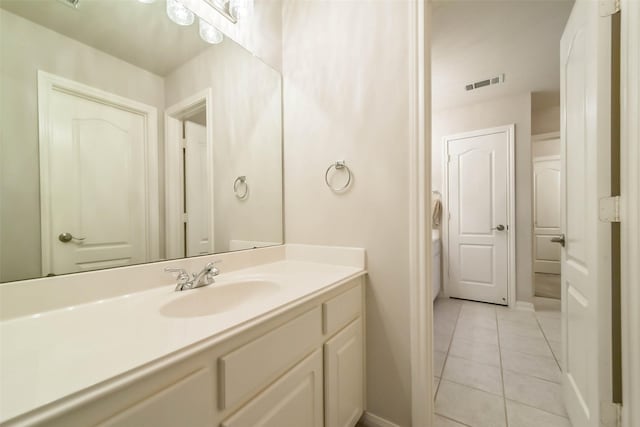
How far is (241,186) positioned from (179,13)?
0.84m

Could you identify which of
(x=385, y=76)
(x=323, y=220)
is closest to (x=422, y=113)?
(x=385, y=76)

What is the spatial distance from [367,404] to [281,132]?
164 centimetres

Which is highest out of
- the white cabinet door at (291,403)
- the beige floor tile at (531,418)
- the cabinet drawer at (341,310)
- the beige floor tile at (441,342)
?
the cabinet drawer at (341,310)

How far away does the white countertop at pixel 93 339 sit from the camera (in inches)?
16.2

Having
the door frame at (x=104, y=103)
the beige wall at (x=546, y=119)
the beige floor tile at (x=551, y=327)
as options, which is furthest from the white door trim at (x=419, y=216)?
the beige wall at (x=546, y=119)

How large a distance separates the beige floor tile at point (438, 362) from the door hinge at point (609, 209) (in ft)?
4.36

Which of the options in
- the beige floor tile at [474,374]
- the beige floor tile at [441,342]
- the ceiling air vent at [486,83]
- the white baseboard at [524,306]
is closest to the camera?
the beige floor tile at [474,374]

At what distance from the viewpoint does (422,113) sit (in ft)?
3.71

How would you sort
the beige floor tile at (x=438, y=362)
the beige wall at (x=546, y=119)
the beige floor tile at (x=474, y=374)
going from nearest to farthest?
the beige floor tile at (x=474, y=374) < the beige floor tile at (x=438, y=362) < the beige wall at (x=546, y=119)

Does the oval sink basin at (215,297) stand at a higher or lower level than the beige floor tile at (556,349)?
higher

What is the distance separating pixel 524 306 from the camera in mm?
2777

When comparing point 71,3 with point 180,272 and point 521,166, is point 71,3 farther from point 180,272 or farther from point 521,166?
point 521,166

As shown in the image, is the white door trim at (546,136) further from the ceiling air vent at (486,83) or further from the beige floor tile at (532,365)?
the beige floor tile at (532,365)

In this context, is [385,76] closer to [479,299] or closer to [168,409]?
[168,409]
